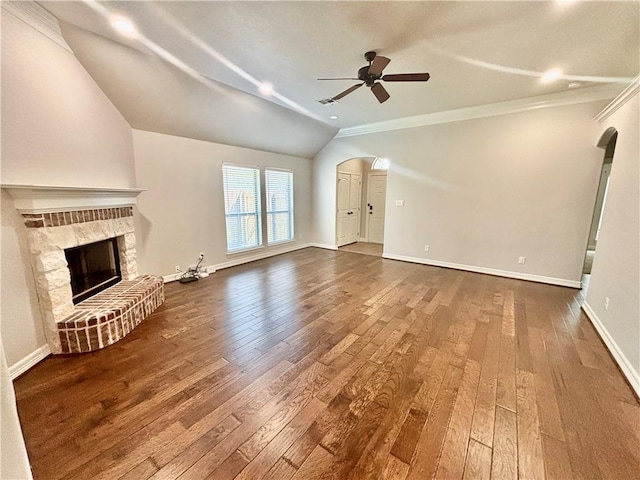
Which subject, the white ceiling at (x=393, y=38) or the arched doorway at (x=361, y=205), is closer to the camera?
the white ceiling at (x=393, y=38)

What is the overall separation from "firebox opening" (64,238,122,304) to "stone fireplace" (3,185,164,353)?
0.11m

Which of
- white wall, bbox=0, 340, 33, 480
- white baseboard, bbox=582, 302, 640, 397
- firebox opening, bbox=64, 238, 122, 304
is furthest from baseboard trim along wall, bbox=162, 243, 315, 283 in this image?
white baseboard, bbox=582, 302, 640, 397

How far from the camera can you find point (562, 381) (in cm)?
208

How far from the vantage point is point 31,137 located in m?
2.27

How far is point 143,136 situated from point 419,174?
4.92 m

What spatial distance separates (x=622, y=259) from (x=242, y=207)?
5.47m

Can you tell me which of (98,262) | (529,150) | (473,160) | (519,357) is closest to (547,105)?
(529,150)

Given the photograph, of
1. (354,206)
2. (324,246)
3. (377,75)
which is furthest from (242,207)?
(377,75)

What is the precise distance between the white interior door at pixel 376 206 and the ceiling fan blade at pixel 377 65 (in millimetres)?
5002

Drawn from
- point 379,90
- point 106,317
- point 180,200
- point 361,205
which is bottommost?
point 106,317

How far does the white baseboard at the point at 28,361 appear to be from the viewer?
2050 mm

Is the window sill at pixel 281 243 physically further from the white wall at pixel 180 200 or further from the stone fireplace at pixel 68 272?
the stone fireplace at pixel 68 272

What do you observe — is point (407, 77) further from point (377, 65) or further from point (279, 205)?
point (279, 205)

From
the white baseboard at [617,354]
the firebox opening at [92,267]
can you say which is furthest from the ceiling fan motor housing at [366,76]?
the firebox opening at [92,267]
